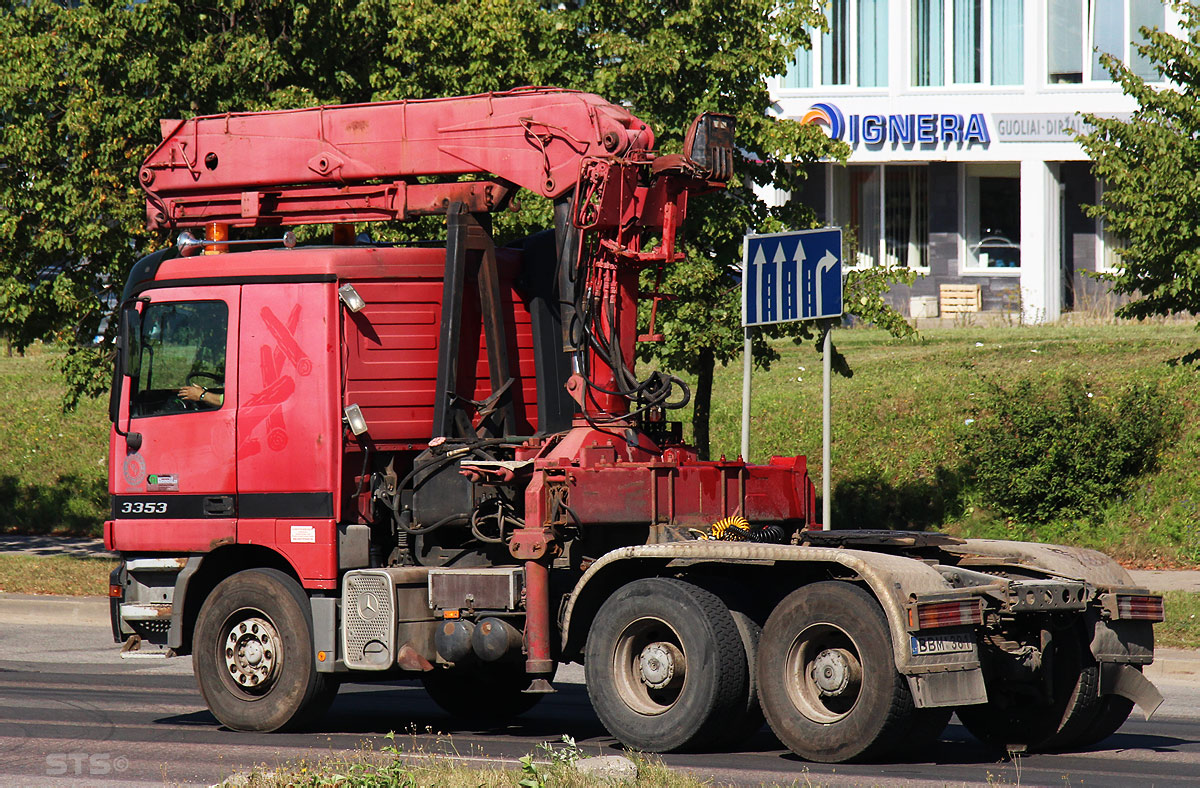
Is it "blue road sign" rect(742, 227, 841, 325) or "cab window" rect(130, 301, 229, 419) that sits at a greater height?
"blue road sign" rect(742, 227, 841, 325)

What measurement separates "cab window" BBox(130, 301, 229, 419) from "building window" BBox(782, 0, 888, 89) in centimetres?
2485

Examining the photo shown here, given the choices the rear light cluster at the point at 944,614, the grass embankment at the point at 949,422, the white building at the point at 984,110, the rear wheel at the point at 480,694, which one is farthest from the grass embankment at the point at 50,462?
the white building at the point at 984,110

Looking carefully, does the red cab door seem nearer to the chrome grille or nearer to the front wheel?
the front wheel

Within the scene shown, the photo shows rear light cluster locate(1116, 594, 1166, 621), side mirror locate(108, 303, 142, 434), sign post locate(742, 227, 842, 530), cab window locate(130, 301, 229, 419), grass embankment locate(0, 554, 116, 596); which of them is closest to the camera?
rear light cluster locate(1116, 594, 1166, 621)

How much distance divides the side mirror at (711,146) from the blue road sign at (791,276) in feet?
7.78

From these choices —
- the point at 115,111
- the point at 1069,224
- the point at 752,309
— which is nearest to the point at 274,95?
the point at 115,111

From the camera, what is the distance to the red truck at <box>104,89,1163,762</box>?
864 cm

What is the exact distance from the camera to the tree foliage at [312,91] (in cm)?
1711

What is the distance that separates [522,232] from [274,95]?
3264 mm

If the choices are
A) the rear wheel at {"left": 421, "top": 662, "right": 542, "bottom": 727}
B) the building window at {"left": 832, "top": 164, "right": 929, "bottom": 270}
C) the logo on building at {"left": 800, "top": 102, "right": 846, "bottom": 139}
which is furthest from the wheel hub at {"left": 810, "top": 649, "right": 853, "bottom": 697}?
the building window at {"left": 832, "top": 164, "right": 929, "bottom": 270}

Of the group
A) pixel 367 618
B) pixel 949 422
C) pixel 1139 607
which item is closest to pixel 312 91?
pixel 949 422

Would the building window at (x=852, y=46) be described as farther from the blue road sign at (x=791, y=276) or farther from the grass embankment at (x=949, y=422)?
the blue road sign at (x=791, y=276)

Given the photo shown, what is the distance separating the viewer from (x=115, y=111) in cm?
1773

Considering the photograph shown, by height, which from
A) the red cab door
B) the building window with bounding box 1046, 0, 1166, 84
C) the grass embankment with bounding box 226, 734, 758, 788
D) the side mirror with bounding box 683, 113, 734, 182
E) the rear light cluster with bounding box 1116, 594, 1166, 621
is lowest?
the grass embankment with bounding box 226, 734, 758, 788
